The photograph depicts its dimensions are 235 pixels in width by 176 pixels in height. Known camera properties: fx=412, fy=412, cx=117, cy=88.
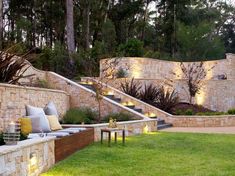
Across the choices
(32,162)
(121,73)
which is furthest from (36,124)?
(121,73)

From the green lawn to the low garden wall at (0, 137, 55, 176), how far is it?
0.70ft

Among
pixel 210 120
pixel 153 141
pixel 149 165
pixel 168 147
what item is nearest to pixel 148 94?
pixel 210 120

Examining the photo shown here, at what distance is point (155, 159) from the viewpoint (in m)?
7.86

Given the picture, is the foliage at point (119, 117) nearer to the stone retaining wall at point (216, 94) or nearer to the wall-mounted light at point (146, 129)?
the wall-mounted light at point (146, 129)

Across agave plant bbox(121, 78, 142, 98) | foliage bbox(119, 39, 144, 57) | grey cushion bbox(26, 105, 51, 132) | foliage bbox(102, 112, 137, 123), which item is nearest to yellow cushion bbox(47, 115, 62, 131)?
grey cushion bbox(26, 105, 51, 132)

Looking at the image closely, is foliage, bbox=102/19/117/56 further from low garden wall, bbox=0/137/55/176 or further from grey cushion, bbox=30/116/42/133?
low garden wall, bbox=0/137/55/176

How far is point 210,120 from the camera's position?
1611 cm

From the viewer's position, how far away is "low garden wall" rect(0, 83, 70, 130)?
8269 mm

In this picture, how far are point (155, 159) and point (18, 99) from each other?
3.38 m

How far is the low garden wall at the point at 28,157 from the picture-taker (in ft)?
16.5

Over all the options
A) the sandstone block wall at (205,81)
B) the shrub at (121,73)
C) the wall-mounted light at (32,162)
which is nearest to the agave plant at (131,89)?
the sandstone block wall at (205,81)

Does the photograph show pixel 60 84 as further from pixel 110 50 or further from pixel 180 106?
pixel 110 50

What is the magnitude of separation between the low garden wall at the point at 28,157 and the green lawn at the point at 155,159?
214mm

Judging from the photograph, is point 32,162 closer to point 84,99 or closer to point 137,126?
point 137,126
